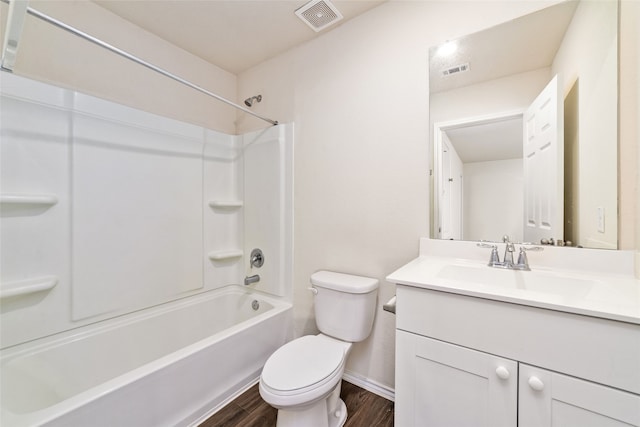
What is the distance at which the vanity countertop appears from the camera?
72cm

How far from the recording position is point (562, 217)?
1.12 metres

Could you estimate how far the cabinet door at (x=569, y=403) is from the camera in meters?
0.66

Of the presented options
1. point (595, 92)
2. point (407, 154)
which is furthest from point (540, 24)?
point (407, 154)

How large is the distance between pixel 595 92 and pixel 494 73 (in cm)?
41

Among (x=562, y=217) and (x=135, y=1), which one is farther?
(x=135, y=1)

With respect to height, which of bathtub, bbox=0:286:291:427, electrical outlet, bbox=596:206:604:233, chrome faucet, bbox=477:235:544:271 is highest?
electrical outlet, bbox=596:206:604:233

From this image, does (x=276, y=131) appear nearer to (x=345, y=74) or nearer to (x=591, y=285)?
(x=345, y=74)

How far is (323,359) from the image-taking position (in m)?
1.27

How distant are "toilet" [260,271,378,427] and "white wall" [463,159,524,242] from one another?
0.65m

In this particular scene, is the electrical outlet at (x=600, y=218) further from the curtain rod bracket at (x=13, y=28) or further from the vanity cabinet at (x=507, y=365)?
the curtain rod bracket at (x=13, y=28)

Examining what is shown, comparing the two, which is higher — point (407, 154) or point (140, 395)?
point (407, 154)

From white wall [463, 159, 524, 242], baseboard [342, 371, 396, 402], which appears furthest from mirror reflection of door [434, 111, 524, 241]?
baseboard [342, 371, 396, 402]

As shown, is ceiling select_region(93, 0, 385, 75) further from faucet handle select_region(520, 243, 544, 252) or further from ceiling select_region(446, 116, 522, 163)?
faucet handle select_region(520, 243, 544, 252)

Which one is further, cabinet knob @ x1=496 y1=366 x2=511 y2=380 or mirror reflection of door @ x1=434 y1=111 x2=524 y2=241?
mirror reflection of door @ x1=434 y1=111 x2=524 y2=241
